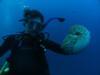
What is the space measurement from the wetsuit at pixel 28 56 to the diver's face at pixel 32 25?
1.4 inches

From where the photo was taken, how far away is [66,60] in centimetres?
229

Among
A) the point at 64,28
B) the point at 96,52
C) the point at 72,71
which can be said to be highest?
the point at 64,28

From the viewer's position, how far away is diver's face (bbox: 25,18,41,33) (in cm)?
159

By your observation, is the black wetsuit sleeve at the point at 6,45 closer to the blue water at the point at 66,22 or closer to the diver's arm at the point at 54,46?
the diver's arm at the point at 54,46

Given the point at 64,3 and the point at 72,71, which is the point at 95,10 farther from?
the point at 72,71

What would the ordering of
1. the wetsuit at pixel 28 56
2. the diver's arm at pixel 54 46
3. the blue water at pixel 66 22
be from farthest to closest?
the blue water at pixel 66 22 → the diver's arm at pixel 54 46 → the wetsuit at pixel 28 56

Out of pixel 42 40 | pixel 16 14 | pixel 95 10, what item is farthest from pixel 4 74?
pixel 95 10

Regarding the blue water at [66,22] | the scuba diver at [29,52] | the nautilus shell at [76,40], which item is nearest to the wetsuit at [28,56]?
the scuba diver at [29,52]

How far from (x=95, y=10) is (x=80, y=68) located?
0.56m

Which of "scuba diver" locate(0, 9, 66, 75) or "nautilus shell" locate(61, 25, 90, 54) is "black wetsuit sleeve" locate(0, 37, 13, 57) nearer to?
"scuba diver" locate(0, 9, 66, 75)

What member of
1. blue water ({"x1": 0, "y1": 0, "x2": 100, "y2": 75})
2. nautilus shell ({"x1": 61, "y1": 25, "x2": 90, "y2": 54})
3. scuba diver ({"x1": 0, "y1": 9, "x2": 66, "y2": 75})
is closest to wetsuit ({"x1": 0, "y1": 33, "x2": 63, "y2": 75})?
scuba diver ({"x1": 0, "y1": 9, "x2": 66, "y2": 75})

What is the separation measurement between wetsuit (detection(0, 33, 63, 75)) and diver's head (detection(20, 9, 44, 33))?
4 cm

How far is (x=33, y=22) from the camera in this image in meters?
1.62

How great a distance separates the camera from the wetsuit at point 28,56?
5.10 feet
